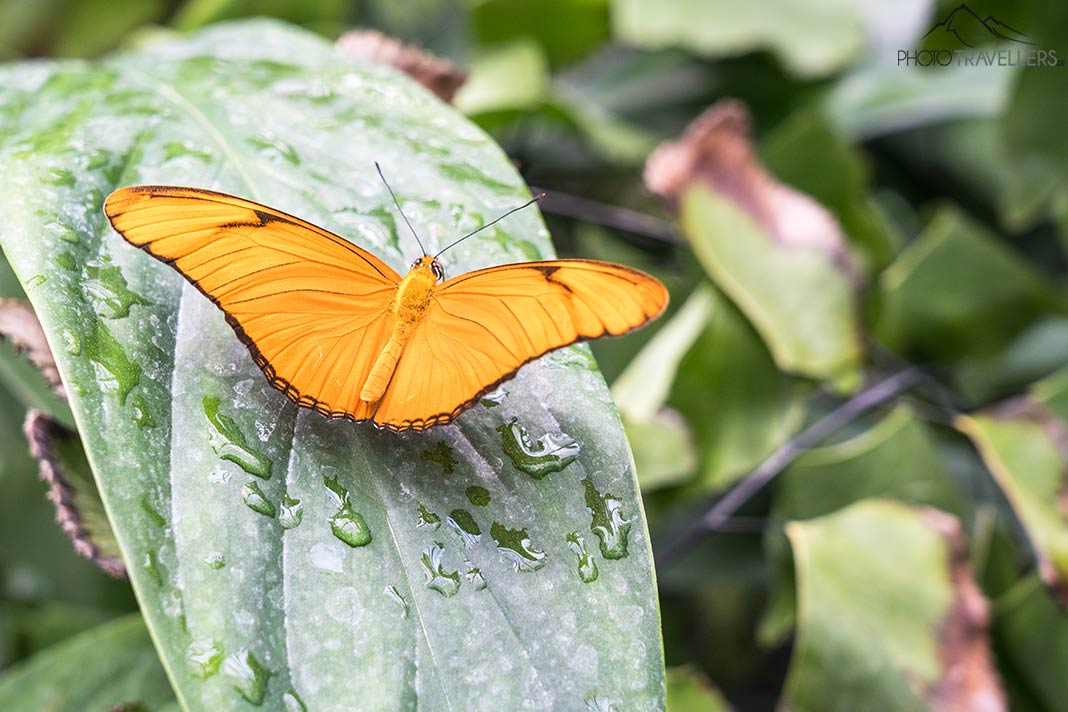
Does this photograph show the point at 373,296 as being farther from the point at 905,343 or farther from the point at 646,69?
the point at 646,69

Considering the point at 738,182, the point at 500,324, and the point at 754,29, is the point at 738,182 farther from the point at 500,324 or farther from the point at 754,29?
the point at 500,324

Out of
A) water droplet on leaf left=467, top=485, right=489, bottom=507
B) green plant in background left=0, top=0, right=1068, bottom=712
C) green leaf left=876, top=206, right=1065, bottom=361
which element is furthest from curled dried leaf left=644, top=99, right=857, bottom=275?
water droplet on leaf left=467, top=485, right=489, bottom=507

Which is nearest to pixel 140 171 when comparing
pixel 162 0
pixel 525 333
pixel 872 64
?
pixel 525 333

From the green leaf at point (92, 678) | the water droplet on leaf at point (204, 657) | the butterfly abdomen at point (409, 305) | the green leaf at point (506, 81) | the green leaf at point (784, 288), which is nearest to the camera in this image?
the water droplet on leaf at point (204, 657)

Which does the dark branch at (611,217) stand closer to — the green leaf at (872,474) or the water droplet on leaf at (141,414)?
the green leaf at (872,474)

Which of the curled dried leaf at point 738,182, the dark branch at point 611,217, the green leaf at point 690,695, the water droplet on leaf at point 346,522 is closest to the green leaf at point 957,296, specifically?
the curled dried leaf at point 738,182

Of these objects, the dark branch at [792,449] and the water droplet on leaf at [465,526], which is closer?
the water droplet on leaf at [465,526]
